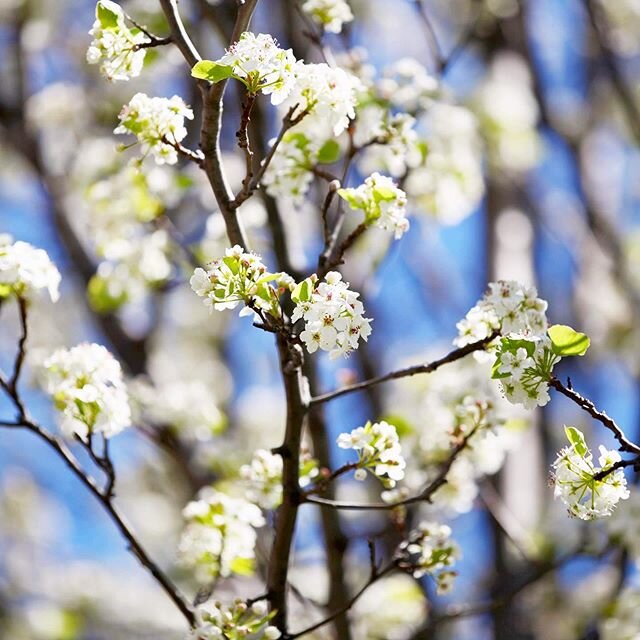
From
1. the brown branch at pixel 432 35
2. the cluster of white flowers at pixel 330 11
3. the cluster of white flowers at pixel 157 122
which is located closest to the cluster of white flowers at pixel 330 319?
the cluster of white flowers at pixel 157 122

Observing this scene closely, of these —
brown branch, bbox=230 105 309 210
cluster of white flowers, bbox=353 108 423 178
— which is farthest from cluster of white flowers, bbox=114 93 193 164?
cluster of white flowers, bbox=353 108 423 178

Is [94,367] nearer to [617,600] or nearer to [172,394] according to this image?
[172,394]

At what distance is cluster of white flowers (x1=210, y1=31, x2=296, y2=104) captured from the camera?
1.80 m

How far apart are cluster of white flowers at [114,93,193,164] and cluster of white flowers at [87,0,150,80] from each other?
7cm

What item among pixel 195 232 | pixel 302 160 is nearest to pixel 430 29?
pixel 302 160

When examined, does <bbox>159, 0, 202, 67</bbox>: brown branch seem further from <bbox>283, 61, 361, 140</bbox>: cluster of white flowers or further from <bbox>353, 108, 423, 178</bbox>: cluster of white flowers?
<bbox>353, 108, 423, 178</bbox>: cluster of white flowers

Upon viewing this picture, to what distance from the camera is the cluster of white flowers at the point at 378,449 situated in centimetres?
209

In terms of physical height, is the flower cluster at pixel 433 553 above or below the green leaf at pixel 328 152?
below

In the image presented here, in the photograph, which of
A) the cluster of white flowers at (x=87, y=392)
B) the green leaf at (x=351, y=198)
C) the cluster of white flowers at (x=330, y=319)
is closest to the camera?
the cluster of white flowers at (x=330, y=319)

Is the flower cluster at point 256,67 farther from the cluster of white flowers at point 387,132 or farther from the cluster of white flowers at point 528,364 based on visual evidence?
the cluster of white flowers at point 387,132

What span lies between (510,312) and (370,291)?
2148 mm

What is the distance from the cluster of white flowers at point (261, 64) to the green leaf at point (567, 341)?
2.42 ft

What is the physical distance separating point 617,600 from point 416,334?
5.33m

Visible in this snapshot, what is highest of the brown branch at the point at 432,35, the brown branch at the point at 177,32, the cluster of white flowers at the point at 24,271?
the brown branch at the point at 432,35
